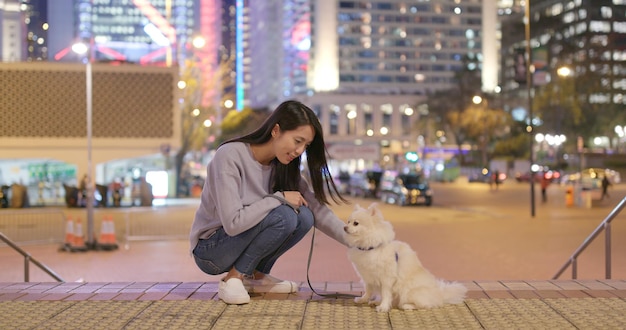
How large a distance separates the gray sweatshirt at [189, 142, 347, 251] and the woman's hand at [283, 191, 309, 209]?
46 millimetres

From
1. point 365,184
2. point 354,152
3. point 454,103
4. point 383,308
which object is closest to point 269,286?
point 383,308

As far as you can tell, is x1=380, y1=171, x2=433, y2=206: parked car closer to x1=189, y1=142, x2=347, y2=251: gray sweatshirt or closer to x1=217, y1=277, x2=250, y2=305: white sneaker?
x1=189, y1=142, x2=347, y2=251: gray sweatshirt

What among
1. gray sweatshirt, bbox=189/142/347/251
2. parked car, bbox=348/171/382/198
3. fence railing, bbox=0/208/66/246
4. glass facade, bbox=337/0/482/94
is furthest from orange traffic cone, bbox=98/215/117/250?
glass facade, bbox=337/0/482/94

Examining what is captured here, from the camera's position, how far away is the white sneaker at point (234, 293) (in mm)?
5004

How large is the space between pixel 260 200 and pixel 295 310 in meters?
0.74

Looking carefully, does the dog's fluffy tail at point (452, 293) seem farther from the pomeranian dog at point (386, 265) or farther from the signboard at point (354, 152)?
the signboard at point (354, 152)

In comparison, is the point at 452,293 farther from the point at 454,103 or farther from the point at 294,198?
the point at 454,103

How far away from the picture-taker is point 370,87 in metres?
139

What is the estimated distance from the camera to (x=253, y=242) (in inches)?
197

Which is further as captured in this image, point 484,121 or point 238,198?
point 484,121

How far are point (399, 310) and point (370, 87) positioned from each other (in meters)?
135

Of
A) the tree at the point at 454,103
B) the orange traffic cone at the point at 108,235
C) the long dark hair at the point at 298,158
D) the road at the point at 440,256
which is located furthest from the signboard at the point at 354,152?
the long dark hair at the point at 298,158

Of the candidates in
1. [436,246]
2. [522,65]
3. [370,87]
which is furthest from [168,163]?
[370,87]

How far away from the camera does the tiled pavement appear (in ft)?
14.9
